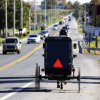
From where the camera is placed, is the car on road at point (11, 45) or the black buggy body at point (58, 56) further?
the car on road at point (11, 45)

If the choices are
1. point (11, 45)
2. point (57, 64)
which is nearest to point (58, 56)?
point (57, 64)

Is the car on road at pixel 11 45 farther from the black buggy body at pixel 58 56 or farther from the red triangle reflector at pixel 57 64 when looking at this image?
the red triangle reflector at pixel 57 64

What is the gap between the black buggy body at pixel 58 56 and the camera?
13070 millimetres

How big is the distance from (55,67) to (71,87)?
1.47 m

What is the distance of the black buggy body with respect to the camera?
13.1 meters

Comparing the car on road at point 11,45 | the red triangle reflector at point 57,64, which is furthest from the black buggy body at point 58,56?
the car on road at point 11,45

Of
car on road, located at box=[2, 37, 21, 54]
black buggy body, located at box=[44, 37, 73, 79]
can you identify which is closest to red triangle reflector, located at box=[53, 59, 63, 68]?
black buggy body, located at box=[44, 37, 73, 79]

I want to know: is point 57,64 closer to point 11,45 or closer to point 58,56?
point 58,56

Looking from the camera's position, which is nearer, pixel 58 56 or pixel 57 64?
pixel 57 64

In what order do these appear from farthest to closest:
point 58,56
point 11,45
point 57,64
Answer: point 11,45
point 58,56
point 57,64

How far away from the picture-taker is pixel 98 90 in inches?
522

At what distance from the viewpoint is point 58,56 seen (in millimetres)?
13203

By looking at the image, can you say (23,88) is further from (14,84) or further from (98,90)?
(98,90)

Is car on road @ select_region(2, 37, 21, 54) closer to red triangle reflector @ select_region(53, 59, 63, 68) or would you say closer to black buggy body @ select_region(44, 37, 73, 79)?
black buggy body @ select_region(44, 37, 73, 79)
